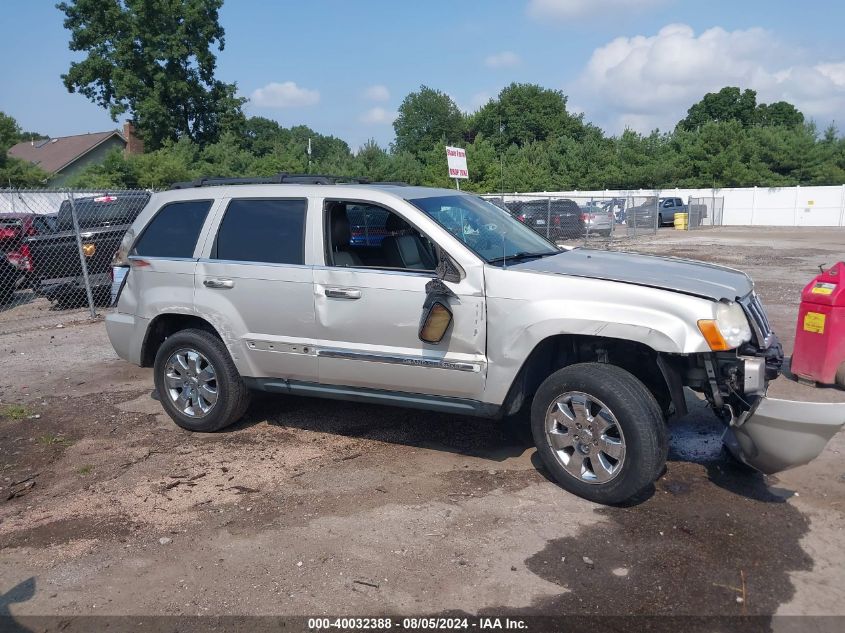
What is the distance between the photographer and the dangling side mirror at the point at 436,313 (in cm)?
466

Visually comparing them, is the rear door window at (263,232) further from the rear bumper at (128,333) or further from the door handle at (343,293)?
the rear bumper at (128,333)

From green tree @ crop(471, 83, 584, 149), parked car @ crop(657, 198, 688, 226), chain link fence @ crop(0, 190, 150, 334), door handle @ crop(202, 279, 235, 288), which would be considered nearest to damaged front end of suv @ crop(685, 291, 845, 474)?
door handle @ crop(202, 279, 235, 288)

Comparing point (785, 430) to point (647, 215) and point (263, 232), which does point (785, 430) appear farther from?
point (647, 215)

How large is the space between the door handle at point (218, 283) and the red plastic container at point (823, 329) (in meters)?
5.13

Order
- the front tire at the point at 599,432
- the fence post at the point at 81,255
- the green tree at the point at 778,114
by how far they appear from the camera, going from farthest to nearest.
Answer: the green tree at the point at 778,114 → the fence post at the point at 81,255 → the front tire at the point at 599,432

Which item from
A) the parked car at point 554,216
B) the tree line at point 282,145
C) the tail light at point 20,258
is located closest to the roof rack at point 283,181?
the tail light at point 20,258

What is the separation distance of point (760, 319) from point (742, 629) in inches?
82.1

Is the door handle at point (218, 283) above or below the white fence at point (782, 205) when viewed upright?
above

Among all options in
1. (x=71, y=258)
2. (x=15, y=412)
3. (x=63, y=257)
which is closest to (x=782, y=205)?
(x=71, y=258)

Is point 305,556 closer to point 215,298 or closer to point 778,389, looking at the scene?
point 215,298

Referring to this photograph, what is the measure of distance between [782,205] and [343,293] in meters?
46.0

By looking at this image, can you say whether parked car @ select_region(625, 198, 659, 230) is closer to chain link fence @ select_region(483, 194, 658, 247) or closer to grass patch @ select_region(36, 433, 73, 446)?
chain link fence @ select_region(483, 194, 658, 247)

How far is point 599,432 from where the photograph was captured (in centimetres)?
433

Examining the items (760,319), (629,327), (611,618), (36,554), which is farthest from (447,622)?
(760,319)
